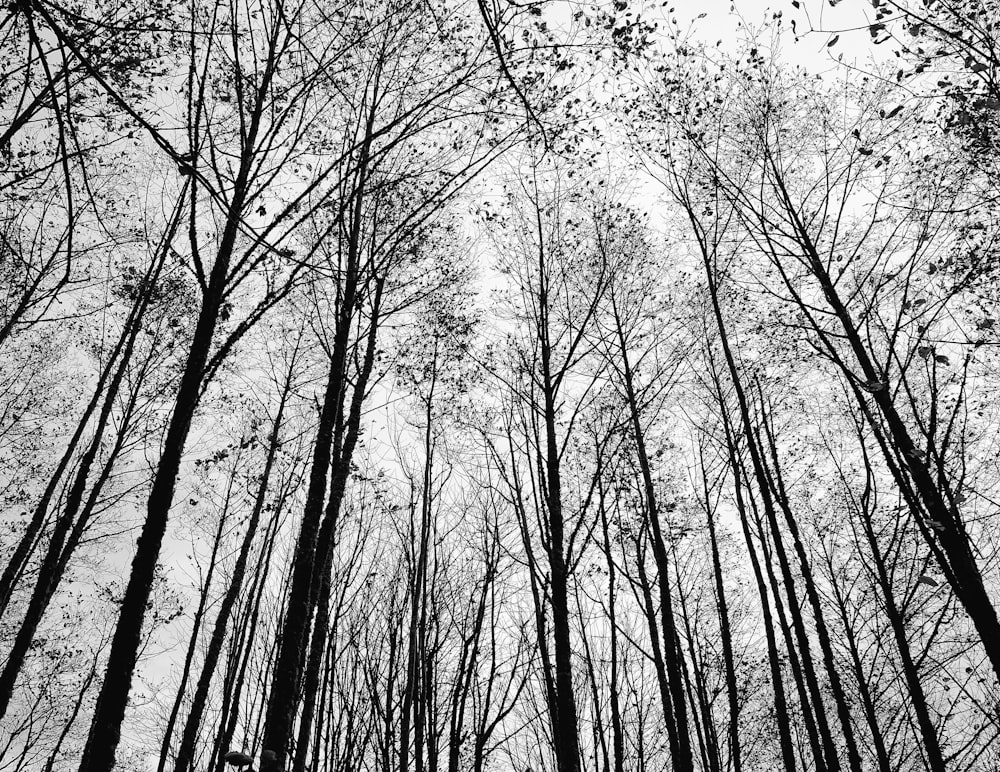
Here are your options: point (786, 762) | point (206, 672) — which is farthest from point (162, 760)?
point (786, 762)

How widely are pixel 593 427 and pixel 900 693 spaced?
9.52m

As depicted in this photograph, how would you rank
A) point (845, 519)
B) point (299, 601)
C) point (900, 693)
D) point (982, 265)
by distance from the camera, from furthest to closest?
point (900, 693), point (845, 519), point (982, 265), point (299, 601)

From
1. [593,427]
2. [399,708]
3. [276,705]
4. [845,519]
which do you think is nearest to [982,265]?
[593,427]

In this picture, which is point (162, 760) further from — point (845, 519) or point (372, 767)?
point (845, 519)

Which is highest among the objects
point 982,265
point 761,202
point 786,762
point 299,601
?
point 761,202

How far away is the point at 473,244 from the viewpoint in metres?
8.52

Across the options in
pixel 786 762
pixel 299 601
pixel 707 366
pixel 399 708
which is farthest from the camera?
pixel 707 366

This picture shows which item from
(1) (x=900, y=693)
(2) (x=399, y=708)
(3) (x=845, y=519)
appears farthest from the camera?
(1) (x=900, y=693)

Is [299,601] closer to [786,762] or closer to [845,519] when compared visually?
[786,762]

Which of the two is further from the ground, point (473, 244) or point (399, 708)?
point (473, 244)

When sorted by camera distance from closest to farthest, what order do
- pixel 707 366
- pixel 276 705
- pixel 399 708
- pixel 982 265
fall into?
pixel 276 705 < pixel 982 265 < pixel 399 708 < pixel 707 366

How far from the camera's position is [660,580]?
7.05 meters

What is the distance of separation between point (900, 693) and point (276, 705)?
1406cm

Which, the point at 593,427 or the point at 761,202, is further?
the point at 593,427
